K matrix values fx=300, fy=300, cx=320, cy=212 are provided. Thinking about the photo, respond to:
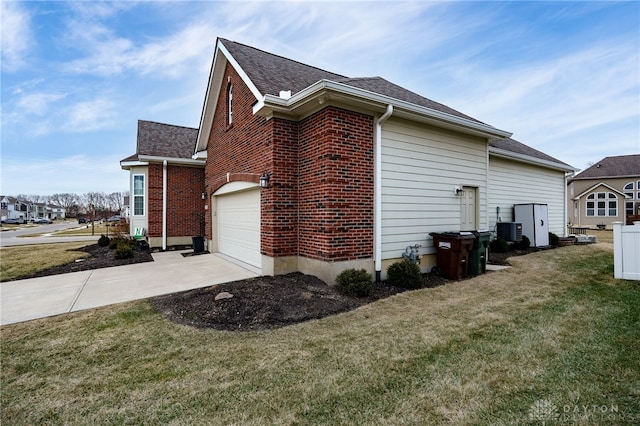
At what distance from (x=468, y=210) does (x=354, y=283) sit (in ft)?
16.7

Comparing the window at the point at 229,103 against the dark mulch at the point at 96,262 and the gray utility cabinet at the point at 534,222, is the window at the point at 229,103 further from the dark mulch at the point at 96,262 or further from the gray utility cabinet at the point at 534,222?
the gray utility cabinet at the point at 534,222

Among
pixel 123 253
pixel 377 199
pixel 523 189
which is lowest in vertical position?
pixel 123 253

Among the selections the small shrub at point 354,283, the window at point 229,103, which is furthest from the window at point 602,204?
the window at point 229,103

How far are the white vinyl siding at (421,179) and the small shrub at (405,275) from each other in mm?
446

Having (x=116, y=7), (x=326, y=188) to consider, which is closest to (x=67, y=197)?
(x=116, y=7)

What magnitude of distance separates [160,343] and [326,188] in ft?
12.3

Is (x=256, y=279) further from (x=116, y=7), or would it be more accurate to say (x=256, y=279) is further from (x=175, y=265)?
(x=116, y=7)

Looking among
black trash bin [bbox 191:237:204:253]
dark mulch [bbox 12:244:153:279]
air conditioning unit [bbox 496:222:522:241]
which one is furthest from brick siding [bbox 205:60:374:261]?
air conditioning unit [bbox 496:222:522:241]

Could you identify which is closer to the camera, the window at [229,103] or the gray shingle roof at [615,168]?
the window at [229,103]

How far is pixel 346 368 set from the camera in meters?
3.12

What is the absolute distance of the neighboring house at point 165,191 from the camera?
43.2 feet

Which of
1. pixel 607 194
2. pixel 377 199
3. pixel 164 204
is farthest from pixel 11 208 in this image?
pixel 607 194

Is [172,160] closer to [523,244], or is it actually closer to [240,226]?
[240,226]

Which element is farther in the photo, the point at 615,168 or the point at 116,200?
the point at 116,200
